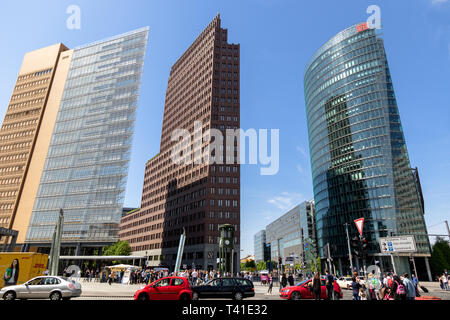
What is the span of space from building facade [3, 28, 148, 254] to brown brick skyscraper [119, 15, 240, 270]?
21858 millimetres

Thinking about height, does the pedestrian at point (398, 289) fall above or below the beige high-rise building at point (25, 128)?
below

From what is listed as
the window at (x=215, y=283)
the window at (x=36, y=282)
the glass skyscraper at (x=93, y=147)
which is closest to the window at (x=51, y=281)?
the window at (x=36, y=282)

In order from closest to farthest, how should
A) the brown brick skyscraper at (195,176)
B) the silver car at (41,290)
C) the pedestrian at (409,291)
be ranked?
1. the pedestrian at (409,291)
2. the silver car at (41,290)
3. the brown brick skyscraper at (195,176)

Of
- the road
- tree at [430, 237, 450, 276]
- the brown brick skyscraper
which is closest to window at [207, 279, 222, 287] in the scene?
the road

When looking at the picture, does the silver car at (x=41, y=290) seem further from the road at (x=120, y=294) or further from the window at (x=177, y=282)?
the window at (x=177, y=282)

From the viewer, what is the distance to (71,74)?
98.8m

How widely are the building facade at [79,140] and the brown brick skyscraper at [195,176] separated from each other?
21858 millimetres

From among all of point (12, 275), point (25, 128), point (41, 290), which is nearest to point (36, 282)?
point (41, 290)

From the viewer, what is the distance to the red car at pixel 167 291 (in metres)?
16.2

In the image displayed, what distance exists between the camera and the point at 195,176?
95.8 meters

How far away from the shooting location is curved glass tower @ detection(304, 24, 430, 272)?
79438 millimetres

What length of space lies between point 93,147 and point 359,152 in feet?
287

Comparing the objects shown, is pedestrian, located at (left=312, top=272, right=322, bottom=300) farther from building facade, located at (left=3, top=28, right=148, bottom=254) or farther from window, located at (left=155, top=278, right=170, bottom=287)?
building facade, located at (left=3, top=28, right=148, bottom=254)

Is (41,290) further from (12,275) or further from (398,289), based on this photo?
(398,289)
